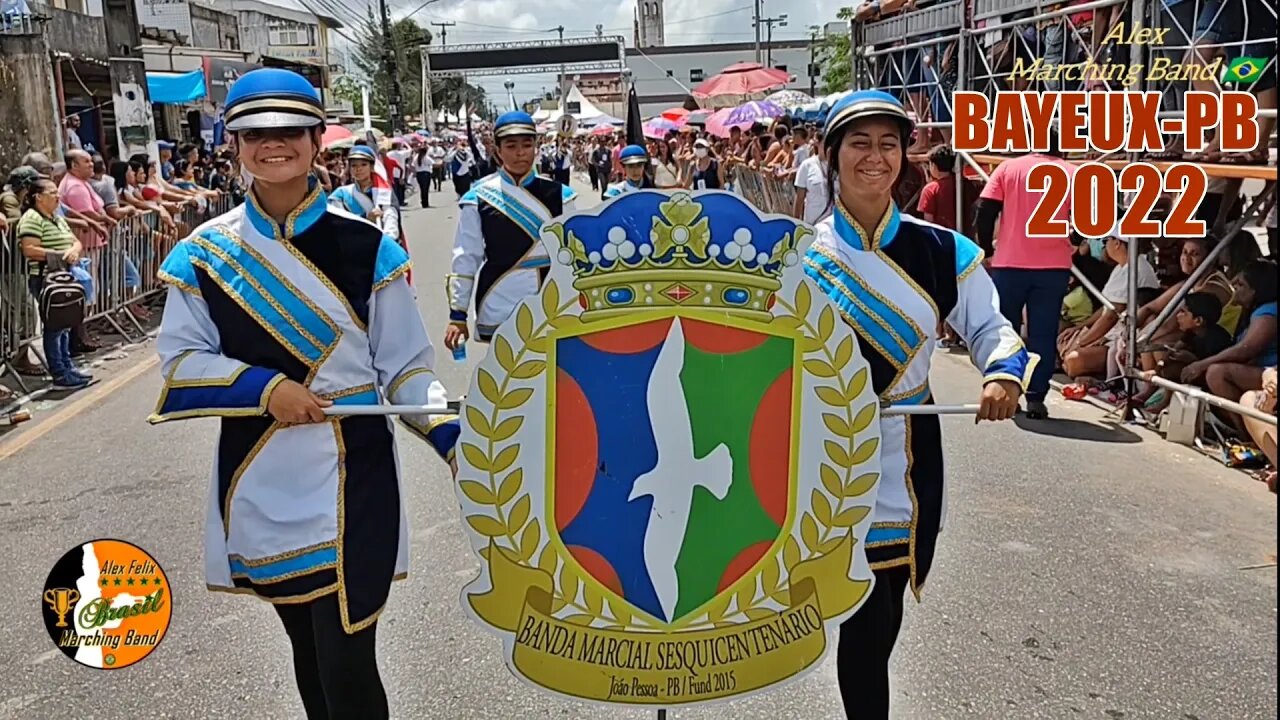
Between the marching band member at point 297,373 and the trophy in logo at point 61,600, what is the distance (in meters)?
0.63

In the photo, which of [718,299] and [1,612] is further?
[1,612]

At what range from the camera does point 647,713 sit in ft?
10.7

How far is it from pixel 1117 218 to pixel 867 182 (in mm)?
5132

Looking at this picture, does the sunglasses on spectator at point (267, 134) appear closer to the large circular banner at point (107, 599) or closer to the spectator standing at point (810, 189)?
the large circular banner at point (107, 599)

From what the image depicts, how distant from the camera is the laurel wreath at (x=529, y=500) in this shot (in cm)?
197

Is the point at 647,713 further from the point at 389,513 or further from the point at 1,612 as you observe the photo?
the point at 1,612

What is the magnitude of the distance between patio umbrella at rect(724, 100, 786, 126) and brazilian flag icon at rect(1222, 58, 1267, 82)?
12007 millimetres

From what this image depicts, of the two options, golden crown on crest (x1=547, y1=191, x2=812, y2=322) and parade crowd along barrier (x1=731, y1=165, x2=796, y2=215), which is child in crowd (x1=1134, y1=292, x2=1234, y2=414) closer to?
golden crown on crest (x1=547, y1=191, x2=812, y2=322)

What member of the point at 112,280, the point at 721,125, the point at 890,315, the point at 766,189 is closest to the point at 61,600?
the point at 890,315

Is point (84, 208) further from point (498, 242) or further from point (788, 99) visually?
point (788, 99)

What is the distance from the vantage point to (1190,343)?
22.2 ft

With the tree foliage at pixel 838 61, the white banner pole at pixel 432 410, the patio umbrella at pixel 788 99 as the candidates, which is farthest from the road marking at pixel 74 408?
the tree foliage at pixel 838 61

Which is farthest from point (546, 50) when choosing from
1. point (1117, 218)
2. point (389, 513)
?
point (389, 513)

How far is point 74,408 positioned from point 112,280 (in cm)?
281
